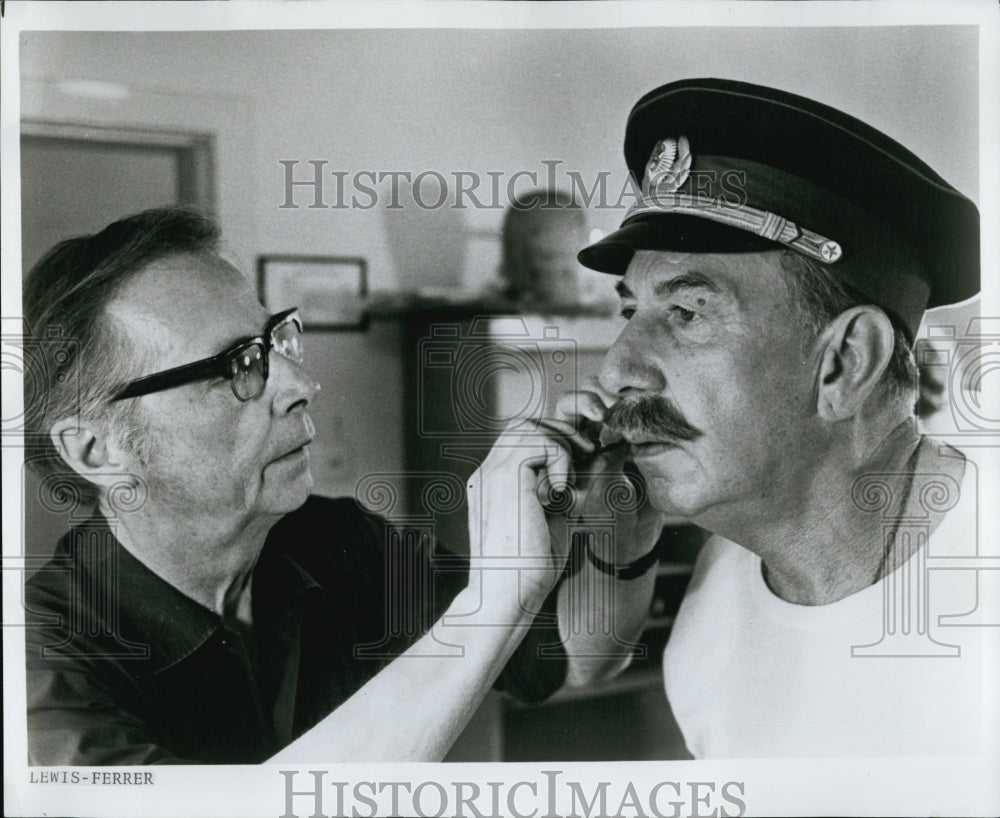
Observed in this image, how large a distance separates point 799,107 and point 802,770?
147 centimetres

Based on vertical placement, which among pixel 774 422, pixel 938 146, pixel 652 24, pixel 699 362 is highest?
pixel 652 24

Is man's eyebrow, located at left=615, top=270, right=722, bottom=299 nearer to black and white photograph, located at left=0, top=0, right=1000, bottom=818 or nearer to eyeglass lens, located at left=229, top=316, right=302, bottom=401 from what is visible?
black and white photograph, located at left=0, top=0, right=1000, bottom=818

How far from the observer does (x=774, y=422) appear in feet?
6.95

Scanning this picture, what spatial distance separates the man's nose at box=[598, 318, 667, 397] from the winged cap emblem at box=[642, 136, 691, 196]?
301 millimetres

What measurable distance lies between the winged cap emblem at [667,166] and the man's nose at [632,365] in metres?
0.30

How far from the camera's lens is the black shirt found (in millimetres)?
2139

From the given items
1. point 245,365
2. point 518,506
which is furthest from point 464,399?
point 245,365

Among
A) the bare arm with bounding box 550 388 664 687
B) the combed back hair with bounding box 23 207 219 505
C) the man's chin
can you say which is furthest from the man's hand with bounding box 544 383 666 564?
the combed back hair with bounding box 23 207 219 505

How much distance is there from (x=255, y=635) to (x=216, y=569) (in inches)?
6.6

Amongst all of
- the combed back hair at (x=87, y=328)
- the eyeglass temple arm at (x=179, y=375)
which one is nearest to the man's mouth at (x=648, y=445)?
the eyeglass temple arm at (x=179, y=375)

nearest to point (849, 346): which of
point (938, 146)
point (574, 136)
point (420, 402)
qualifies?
point (938, 146)

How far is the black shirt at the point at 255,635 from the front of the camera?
84.2 inches

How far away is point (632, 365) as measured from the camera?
2.13 metres

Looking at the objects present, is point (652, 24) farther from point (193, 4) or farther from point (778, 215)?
point (193, 4)
